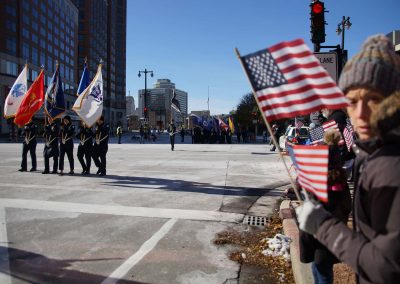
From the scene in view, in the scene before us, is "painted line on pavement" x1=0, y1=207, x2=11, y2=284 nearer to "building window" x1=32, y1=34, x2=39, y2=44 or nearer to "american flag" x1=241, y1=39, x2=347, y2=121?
"american flag" x1=241, y1=39, x2=347, y2=121

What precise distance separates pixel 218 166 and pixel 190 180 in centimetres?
367

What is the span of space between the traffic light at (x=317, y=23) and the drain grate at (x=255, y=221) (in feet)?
14.8

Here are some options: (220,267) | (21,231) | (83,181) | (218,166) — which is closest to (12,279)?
(21,231)

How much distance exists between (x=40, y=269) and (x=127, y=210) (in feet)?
9.50

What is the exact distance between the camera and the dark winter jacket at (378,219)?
1.41 m

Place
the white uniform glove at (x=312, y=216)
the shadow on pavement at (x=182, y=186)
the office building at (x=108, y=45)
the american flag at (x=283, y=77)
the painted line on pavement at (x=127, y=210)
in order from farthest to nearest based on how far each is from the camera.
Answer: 1. the office building at (x=108, y=45)
2. the shadow on pavement at (x=182, y=186)
3. the painted line on pavement at (x=127, y=210)
4. the american flag at (x=283, y=77)
5. the white uniform glove at (x=312, y=216)

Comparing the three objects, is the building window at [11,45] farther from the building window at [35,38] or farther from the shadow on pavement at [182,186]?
the shadow on pavement at [182,186]

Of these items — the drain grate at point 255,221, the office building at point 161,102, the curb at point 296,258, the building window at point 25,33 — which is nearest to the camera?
the curb at point 296,258

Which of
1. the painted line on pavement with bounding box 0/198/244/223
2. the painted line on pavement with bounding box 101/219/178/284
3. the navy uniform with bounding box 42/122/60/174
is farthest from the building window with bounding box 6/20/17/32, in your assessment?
the painted line on pavement with bounding box 101/219/178/284

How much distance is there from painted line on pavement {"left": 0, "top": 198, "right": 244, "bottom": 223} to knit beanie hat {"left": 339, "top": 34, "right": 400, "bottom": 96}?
5.00 m

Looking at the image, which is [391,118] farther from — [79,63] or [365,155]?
[79,63]

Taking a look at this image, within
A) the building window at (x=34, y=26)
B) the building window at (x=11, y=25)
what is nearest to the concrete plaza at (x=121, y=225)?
the building window at (x=11, y=25)

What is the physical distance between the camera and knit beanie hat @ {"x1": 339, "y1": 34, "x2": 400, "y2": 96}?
1677 mm

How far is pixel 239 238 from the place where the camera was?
551 centimetres
